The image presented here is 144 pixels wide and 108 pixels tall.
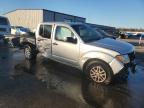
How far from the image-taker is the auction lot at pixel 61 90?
5961mm

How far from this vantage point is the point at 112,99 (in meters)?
6.48

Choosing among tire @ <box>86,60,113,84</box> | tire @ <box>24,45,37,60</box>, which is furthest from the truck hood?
tire @ <box>24,45,37,60</box>

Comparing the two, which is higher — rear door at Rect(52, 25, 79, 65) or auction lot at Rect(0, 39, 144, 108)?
rear door at Rect(52, 25, 79, 65)

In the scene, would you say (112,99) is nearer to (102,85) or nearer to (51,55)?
(102,85)

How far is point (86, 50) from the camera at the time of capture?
8367mm

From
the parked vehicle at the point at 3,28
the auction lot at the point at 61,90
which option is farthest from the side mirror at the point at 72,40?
the parked vehicle at the point at 3,28

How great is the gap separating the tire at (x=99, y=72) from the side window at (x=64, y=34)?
130 centimetres

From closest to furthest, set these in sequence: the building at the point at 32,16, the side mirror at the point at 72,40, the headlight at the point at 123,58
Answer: the headlight at the point at 123,58
the side mirror at the point at 72,40
the building at the point at 32,16

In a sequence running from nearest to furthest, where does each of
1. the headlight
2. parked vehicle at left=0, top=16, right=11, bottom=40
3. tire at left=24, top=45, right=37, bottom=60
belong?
the headlight
tire at left=24, top=45, right=37, bottom=60
parked vehicle at left=0, top=16, right=11, bottom=40

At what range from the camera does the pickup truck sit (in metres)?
7.79

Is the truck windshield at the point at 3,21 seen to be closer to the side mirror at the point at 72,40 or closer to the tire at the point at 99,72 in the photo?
the side mirror at the point at 72,40

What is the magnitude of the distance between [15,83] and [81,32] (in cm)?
307

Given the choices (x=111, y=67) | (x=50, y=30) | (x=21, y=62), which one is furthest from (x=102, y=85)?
(x=21, y=62)

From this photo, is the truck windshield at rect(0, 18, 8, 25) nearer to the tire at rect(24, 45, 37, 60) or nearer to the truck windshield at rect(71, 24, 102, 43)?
the tire at rect(24, 45, 37, 60)
